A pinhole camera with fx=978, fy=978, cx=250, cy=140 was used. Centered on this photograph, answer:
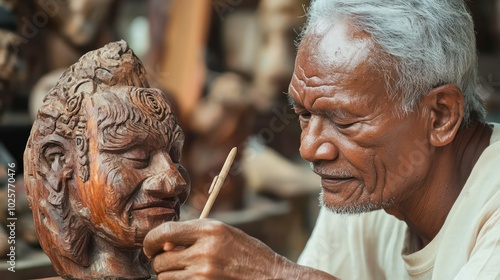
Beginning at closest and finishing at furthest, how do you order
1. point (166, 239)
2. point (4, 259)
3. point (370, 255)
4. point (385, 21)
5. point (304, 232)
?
point (166, 239), point (385, 21), point (370, 255), point (4, 259), point (304, 232)

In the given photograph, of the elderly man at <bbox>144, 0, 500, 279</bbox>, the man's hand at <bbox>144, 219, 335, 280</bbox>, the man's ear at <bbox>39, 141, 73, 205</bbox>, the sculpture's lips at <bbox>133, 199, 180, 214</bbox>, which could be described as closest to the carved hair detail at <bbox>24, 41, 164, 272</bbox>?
the man's ear at <bbox>39, 141, 73, 205</bbox>

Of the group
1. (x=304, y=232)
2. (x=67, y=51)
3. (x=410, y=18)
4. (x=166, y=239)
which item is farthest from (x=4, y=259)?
(x=304, y=232)

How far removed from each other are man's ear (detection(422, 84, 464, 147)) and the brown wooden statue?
0.57 metres

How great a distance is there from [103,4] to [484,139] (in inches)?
104

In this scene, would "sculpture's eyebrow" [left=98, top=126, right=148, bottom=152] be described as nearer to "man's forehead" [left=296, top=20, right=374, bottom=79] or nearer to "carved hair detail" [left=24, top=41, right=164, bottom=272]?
"carved hair detail" [left=24, top=41, right=164, bottom=272]

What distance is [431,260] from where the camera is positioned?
2.29 meters

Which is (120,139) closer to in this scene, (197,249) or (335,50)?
(197,249)

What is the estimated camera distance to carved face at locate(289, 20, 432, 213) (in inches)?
83.5

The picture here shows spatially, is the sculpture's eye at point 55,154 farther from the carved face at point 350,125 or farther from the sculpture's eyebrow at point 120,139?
the carved face at point 350,125

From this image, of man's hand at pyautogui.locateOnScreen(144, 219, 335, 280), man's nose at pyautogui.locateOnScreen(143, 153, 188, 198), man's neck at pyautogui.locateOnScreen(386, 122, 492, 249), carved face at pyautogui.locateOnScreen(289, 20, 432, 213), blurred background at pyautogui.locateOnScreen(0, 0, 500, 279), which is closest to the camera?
man's hand at pyautogui.locateOnScreen(144, 219, 335, 280)

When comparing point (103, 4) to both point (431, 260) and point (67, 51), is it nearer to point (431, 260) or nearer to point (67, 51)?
point (67, 51)

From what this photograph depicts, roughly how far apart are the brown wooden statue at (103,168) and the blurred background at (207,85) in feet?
3.40

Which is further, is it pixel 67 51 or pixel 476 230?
pixel 67 51

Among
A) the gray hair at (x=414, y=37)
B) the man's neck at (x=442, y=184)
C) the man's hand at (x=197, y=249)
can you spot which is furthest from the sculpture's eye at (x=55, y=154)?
the man's neck at (x=442, y=184)
